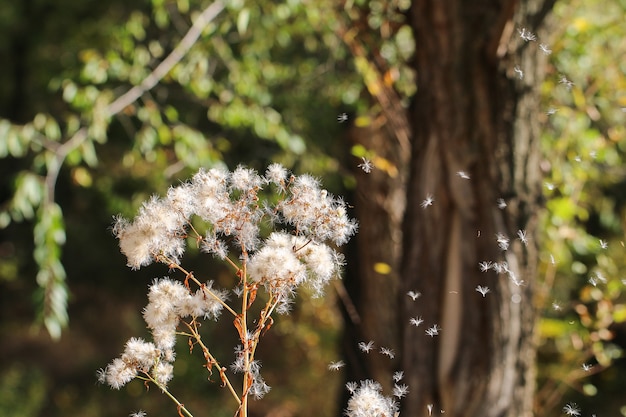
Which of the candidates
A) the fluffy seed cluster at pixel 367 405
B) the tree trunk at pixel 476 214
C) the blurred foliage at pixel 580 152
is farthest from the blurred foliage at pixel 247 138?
the fluffy seed cluster at pixel 367 405

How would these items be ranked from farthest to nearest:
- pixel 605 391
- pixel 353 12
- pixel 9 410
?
1. pixel 9 410
2. pixel 605 391
3. pixel 353 12

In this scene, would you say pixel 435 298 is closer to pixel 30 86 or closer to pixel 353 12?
pixel 353 12

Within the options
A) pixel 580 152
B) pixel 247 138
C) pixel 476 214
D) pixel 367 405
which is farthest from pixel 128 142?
pixel 367 405

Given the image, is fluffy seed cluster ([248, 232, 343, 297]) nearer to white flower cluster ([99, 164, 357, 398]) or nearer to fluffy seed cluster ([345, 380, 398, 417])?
white flower cluster ([99, 164, 357, 398])

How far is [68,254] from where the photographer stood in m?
8.34

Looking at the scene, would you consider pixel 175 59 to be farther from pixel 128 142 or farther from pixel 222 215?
pixel 128 142

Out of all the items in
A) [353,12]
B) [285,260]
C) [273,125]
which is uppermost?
[273,125]

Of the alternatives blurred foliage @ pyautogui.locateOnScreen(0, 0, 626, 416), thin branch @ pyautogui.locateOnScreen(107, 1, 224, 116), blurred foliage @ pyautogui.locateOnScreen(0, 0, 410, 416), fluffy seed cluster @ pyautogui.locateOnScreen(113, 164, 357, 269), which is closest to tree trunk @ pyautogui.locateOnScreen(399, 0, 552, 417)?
blurred foliage @ pyautogui.locateOnScreen(0, 0, 626, 416)

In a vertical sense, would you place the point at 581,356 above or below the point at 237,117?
below

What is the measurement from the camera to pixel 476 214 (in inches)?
73.1

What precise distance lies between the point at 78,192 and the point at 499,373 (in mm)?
6273

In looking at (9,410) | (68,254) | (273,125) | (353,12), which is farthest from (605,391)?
(68,254)

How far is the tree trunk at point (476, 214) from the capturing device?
6.05 feet

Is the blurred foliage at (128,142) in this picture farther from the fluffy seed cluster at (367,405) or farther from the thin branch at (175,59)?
the fluffy seed cluster at (367,405)
